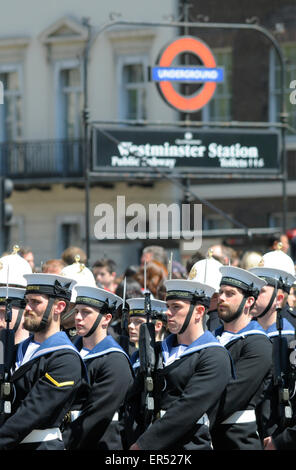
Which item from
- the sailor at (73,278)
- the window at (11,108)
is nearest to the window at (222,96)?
the window at (11,108)

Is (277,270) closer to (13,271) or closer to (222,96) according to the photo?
(13,271)

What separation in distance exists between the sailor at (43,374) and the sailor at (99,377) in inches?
8.0

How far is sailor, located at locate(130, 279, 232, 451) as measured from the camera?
283 inches

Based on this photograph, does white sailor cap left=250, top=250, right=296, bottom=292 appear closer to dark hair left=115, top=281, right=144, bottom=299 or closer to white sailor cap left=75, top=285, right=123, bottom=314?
white sailor cap left=75, top=285, right=123, bottom=314

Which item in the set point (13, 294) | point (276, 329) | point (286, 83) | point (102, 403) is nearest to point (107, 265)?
point (276, 329)

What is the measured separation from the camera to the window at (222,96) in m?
23.9

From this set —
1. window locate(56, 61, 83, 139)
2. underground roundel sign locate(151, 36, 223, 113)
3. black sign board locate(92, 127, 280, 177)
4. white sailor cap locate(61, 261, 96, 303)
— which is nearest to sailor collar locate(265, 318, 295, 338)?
white sailor cap locate(61, 261, 96, 303)

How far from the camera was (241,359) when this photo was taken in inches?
304

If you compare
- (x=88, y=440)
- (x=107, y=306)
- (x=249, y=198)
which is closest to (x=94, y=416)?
(x=88, y=440)

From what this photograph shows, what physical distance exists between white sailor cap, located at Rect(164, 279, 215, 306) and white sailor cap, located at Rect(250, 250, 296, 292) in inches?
37.1

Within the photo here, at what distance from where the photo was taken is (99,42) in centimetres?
2517

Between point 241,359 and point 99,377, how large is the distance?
87 cm

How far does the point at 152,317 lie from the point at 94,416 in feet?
2.86

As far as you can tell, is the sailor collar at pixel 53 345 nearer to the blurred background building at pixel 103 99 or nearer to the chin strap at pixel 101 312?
the chin strap at pixel 101 312
